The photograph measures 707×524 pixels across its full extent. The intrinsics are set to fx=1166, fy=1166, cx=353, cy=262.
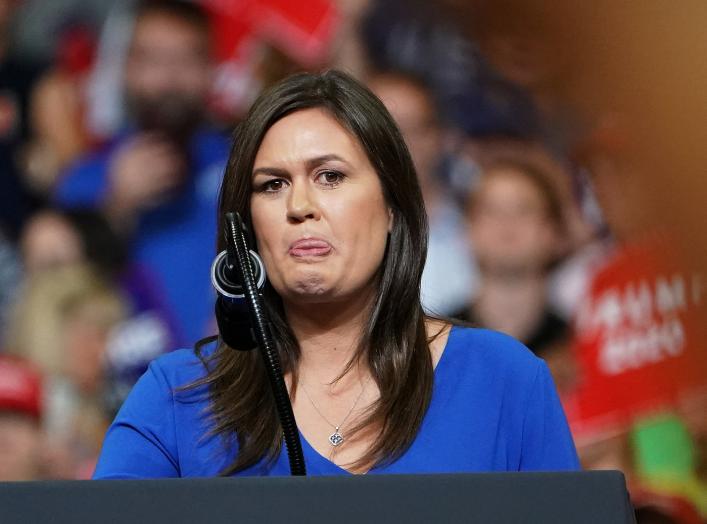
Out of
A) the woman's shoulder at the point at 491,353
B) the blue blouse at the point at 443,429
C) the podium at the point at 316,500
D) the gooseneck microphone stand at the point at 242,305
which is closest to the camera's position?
the podium at the point at 316,500

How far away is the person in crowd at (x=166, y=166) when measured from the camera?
3.23m

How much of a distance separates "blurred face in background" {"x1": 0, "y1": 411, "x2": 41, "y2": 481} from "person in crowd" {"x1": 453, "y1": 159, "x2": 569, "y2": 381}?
1222mm

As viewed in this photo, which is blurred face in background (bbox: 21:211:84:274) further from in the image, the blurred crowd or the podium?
the podium

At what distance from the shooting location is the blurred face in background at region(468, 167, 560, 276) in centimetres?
307

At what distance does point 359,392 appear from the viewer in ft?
5.39

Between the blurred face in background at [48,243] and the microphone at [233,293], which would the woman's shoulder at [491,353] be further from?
the blurred face in background at [48,243]

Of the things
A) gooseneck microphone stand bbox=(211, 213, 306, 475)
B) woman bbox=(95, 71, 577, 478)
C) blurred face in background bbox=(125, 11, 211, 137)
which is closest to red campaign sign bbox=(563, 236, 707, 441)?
blurred face in background bbox=(125, 11, 211, 137)

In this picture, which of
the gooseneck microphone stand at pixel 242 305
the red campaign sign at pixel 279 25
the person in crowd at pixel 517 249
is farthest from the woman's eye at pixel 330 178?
the red campaign sign at pixel 279 25

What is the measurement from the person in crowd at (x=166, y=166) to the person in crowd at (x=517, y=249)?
0.74m

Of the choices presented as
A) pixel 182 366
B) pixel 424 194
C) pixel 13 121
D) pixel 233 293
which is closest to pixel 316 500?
pixel 233 293

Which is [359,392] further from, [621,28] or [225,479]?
[621,28]

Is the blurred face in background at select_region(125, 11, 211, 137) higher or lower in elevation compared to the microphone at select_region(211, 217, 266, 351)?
higher

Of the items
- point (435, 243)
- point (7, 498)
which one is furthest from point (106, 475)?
point (435, 243)

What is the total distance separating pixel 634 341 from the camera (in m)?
3.02
